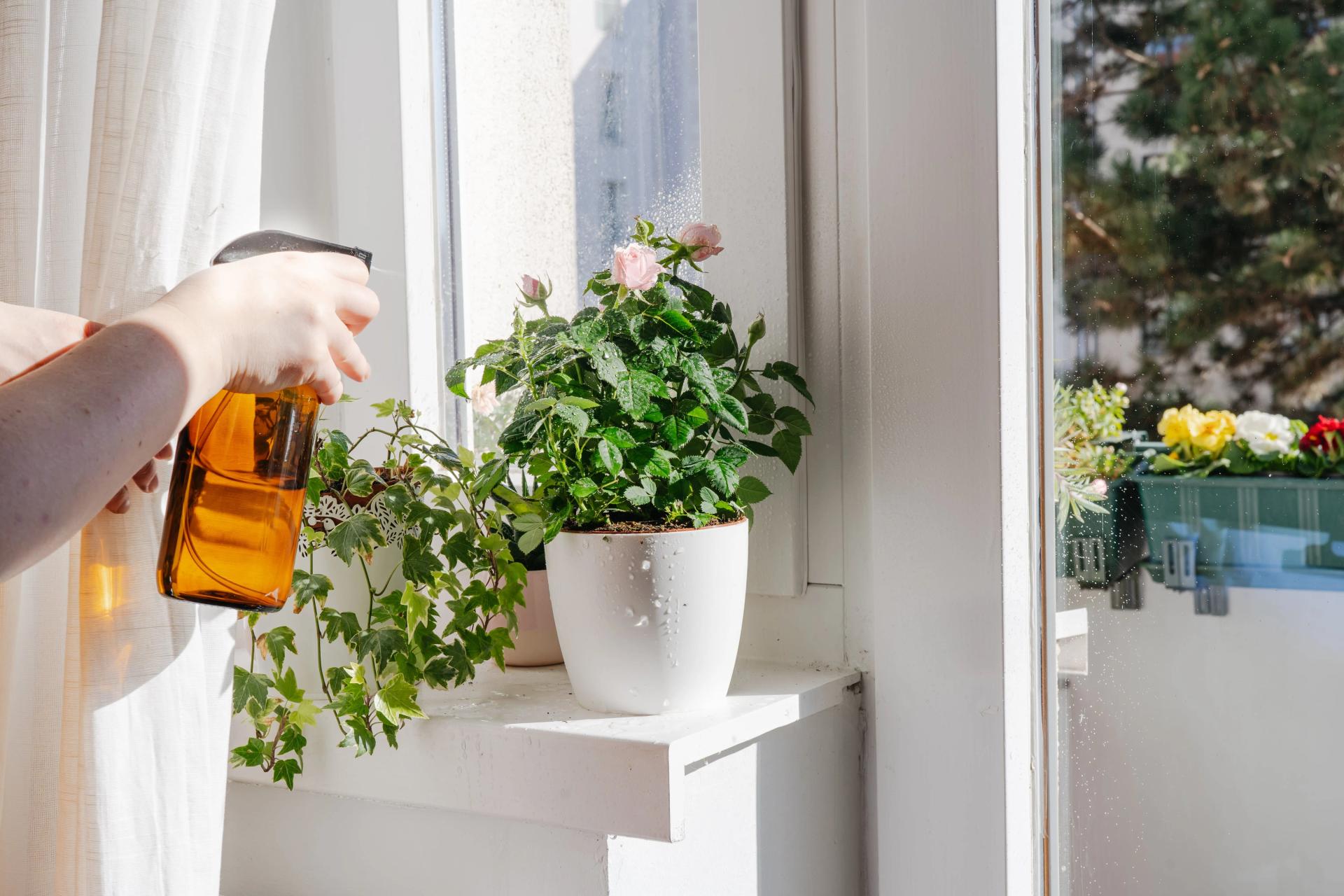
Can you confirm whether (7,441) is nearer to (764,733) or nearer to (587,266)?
(764,733)

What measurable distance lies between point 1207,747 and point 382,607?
0.69 m

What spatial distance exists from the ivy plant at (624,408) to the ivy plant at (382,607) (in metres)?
0.06

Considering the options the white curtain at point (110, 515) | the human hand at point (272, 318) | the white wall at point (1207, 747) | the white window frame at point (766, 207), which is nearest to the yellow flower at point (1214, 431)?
the white wall at point (1207, 747)

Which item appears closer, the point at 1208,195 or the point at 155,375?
the point at 155,375

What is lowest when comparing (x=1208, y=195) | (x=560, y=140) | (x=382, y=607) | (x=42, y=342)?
(x=382, y=607)

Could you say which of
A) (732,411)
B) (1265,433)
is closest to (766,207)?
(732,411)

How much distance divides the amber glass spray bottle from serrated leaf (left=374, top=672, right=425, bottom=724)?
0.17m

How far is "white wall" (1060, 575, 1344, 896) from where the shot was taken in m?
0.83

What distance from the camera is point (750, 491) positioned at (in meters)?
0.89

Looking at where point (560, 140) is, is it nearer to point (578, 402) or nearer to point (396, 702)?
point (578, 402)

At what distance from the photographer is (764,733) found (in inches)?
35.3

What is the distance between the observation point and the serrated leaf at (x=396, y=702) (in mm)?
854

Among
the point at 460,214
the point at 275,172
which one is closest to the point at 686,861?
the point at 460,214

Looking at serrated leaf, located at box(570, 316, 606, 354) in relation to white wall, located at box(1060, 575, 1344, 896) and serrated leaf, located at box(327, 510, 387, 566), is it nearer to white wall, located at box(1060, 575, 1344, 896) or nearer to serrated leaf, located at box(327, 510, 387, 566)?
serrated leaf, located at box(327, 510, 387, 566)
